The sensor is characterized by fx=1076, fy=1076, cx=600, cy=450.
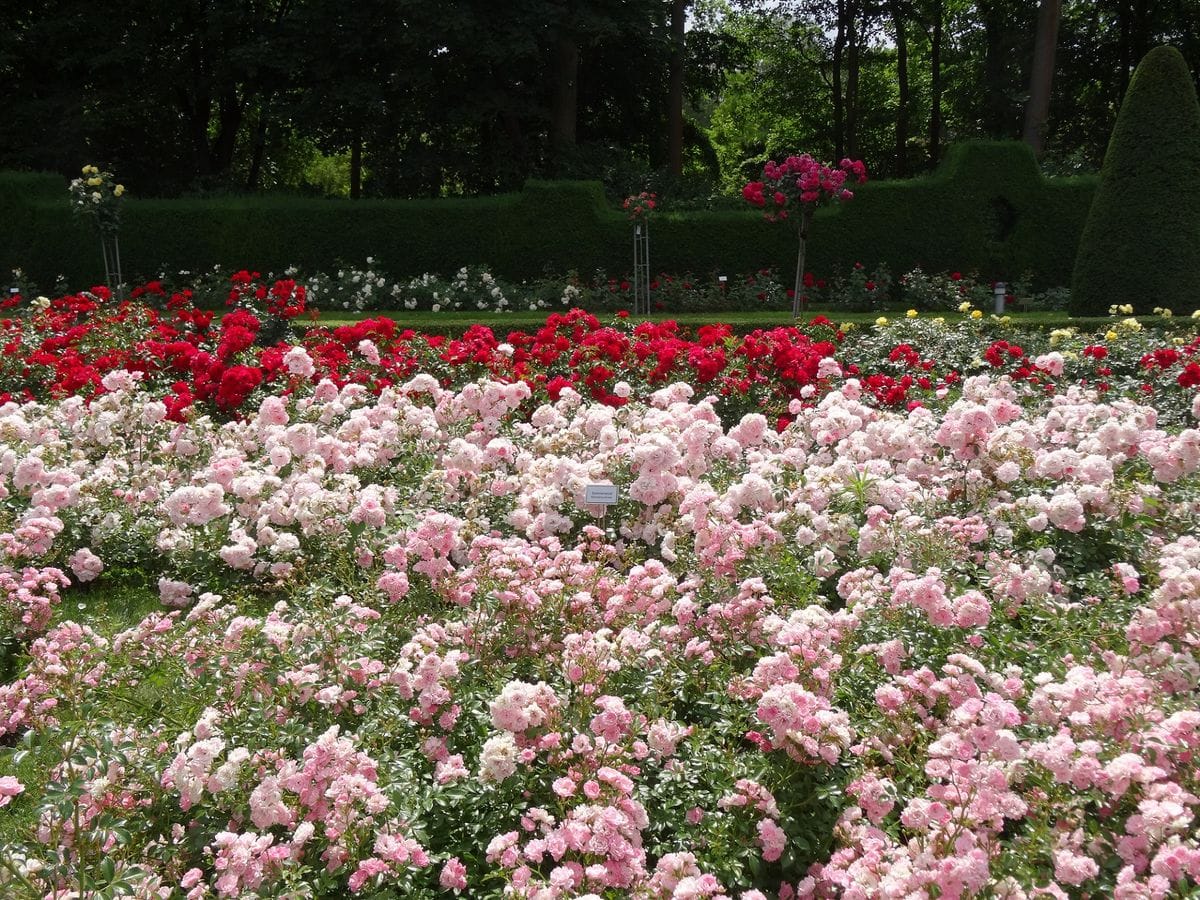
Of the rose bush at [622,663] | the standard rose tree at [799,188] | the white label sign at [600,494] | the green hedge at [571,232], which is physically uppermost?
the standard rose tree at [799,188]

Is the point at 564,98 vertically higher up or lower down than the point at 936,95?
lower down

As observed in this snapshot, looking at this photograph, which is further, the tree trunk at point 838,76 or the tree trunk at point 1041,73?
the tree trunk at point 838,76

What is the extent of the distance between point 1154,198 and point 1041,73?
324 inches

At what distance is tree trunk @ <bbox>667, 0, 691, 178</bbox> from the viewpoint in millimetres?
20927

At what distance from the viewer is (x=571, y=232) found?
1605cm

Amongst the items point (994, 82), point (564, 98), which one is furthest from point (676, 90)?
point (994, 82)

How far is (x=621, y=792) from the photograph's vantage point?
2221 mm

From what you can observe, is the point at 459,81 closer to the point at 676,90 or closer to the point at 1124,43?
the point at 676,90

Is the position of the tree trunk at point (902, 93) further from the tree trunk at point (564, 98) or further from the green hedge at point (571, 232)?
the green hedge at point (571, 232)

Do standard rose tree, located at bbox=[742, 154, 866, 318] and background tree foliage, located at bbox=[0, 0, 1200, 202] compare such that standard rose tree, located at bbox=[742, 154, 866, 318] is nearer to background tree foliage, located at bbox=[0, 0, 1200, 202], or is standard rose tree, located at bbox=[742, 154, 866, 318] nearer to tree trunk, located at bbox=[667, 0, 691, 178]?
background tree foliage, located at bbox=[0, 0, 1200, 202]

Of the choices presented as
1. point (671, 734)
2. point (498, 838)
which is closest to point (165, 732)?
point (498, 838)

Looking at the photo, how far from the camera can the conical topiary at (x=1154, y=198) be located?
1207 cm

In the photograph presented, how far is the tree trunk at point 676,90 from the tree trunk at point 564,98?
2.16 meters

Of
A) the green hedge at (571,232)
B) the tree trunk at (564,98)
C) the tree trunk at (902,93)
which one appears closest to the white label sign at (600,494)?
the green hedge at (571,232)
